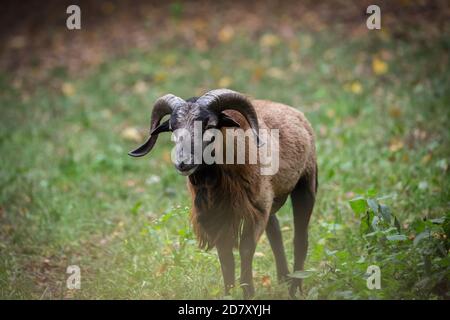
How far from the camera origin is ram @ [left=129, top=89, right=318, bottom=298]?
17.7 ft

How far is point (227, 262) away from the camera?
5883 mm

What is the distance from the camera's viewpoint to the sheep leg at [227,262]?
5.86 m

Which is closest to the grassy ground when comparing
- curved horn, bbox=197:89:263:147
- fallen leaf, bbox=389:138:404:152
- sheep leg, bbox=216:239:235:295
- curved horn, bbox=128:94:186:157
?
fallen leaf, bbox=389:138:404:152

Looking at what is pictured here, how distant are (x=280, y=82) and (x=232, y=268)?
7.62 metres

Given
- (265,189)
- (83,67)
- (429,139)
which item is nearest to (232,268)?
(265,189)

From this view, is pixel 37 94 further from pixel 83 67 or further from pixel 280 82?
pixel 280 82

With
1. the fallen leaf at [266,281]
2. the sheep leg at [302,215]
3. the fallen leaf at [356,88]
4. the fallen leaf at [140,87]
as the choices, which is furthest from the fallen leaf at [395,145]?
the fallen leaf at [140,87]

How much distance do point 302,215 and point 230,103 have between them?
5.40ft

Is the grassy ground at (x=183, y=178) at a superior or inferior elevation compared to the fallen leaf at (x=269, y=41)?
inferior

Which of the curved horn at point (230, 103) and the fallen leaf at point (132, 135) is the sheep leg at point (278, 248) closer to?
the curved horn at point (230, 103)

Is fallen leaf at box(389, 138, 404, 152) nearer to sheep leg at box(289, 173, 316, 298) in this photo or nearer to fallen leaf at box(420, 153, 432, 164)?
fallen leaf at box(420, 153, 432, 164)

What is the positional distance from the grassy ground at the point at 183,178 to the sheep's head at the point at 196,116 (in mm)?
1018

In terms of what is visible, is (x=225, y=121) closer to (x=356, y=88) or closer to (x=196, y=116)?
(x=196, y=116)

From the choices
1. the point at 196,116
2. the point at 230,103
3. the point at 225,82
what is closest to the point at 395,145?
the point at 225,82
